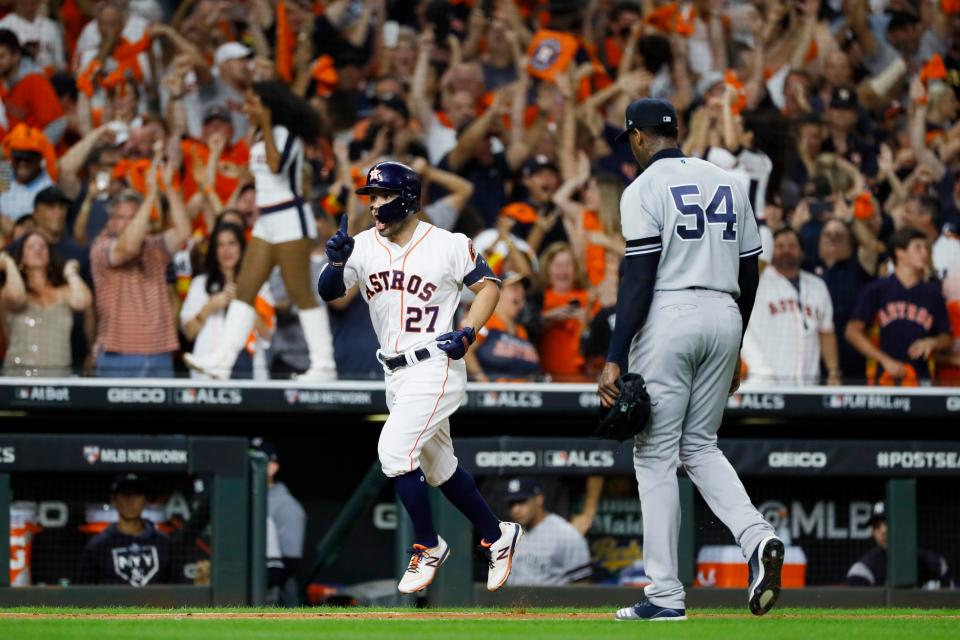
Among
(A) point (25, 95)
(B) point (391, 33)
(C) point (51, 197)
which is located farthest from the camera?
(B) point (391, 33)

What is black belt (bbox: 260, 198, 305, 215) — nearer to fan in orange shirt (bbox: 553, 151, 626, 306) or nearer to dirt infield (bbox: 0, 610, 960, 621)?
fan in orange shirt (bbox: 553, 151, 626, 306)

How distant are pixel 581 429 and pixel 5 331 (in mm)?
3522

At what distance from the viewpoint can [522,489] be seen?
8.52 metres

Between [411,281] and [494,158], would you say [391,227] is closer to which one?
[411,281]

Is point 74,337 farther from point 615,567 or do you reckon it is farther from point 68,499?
point 615,567

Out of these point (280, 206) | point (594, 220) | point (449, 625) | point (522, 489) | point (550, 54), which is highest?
point (550, 54)

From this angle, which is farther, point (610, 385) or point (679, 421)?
point (679, 421)

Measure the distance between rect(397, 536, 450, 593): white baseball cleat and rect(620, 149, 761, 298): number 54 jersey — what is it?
1.45m

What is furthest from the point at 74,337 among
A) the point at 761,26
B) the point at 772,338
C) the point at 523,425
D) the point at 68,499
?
the point at 761,26

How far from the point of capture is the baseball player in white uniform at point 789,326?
9.25m

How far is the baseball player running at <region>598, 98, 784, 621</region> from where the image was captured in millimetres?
5254

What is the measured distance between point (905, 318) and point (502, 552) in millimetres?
4258

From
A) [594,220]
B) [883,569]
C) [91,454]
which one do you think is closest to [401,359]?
[91,454]

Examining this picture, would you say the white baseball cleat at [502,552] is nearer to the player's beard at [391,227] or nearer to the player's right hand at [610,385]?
the player's right hand at [610,385]
